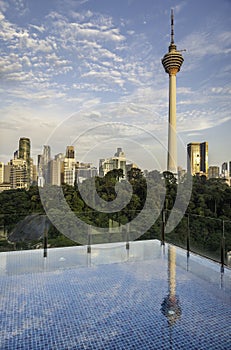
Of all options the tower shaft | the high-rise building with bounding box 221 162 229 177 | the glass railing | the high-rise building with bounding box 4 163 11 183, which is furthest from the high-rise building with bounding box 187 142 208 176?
the glass railing

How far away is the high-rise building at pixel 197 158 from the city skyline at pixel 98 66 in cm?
396

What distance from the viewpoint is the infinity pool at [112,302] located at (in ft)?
9.12

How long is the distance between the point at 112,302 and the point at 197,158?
714 inches

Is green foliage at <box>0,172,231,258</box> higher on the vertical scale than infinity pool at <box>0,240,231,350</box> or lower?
higher

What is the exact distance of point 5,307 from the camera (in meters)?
3.38

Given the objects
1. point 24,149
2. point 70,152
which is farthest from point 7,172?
point 70,152

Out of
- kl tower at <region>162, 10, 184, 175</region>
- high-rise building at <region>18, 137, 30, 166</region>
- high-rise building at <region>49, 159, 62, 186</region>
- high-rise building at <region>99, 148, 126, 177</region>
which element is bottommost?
high-rise building at <region>49, 159, 62, 186</region>

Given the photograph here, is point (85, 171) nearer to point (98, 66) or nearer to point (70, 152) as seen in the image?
point (70, 152)

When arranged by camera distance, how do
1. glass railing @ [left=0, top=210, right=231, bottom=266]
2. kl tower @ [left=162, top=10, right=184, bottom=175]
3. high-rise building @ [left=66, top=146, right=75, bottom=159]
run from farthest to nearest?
kl tower @ [left=162, top=10, right=184, bottom=175], high-rise building @ [left=66, top=146, right=75, bottom=159], glass railing @ [left=0, top=210, right=231, bottom=266]

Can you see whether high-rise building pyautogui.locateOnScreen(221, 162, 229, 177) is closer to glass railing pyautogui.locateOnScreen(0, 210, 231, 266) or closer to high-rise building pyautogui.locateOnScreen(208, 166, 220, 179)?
high-rise building pyautogui.locateOnScreen(208, 166, 220, 179)

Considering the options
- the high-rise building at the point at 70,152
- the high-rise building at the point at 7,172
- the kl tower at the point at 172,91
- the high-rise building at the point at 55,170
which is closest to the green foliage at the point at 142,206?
the high-rise building at the point at 7,172

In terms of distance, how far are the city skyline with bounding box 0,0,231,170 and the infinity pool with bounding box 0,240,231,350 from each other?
6.28m

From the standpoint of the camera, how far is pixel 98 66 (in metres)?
11.8

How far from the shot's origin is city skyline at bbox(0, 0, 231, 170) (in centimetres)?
997
